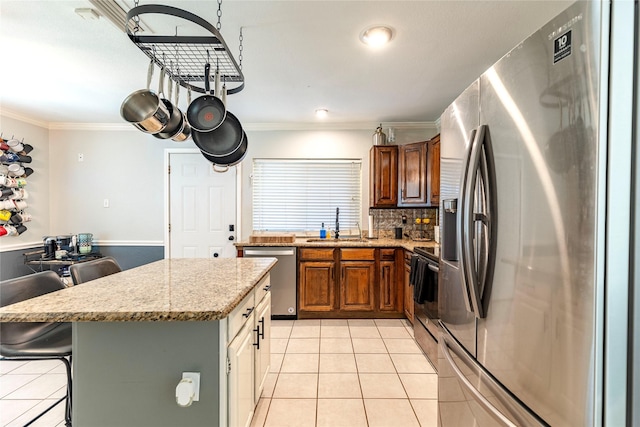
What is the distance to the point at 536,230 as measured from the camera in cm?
80

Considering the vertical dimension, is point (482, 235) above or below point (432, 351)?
above

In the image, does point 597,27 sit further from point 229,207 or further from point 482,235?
point 229,207

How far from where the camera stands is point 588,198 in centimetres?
66

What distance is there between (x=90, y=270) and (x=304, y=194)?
102 inches

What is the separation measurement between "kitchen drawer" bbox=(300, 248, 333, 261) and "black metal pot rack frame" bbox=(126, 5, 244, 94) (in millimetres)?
1985

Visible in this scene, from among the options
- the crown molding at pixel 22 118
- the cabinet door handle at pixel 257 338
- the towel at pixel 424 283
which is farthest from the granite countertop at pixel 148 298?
the crown molding at pixel 22 118

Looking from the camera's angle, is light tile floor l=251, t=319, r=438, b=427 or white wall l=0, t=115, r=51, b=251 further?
white wall l=0, t=115, r=51, b=251

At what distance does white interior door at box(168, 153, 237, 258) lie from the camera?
13.0 ft

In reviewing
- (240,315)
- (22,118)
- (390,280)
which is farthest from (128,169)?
(390,280)

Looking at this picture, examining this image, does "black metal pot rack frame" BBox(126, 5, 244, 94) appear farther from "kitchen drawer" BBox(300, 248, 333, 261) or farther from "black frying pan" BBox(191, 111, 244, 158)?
"kitchen drawer" BBox(300, 248, 333, 261)

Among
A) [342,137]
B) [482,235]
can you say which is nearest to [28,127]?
[342,137]

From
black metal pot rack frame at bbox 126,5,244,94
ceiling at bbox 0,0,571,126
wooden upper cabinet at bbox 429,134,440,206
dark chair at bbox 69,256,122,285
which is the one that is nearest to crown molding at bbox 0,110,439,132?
ceiling at bbox 0,0,571,126

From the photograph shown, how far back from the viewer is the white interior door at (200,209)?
13.0 ft

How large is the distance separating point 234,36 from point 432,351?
9.33 ft
